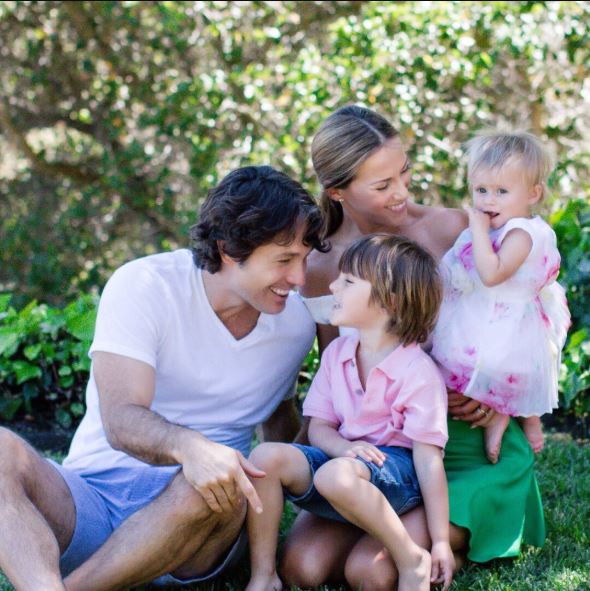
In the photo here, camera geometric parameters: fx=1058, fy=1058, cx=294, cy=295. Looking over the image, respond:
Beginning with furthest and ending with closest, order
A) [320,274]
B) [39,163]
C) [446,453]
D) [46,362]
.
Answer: [39,163]
[46,362]
[320,274]
[446,453]

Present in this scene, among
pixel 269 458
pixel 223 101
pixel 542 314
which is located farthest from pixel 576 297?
pixel 223 101

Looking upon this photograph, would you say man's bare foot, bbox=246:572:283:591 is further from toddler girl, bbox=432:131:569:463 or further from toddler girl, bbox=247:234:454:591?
toddler girl, bbox=432:131:569:463

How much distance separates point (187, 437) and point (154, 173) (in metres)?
5.61

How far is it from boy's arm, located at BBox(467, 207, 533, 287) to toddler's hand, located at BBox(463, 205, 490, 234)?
0.01 m

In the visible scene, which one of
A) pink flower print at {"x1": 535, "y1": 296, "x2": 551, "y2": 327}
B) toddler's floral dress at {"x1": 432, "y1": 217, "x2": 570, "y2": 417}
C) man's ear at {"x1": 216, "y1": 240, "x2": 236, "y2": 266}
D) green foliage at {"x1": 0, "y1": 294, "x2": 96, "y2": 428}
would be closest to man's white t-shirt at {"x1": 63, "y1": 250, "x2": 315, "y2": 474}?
man's ear at {"x1": 216, "y1": 240, "x2": 236, "y2": 266}

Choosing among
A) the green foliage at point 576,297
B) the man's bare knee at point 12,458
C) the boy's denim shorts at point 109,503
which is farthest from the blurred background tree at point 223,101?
the man's bare knee at point 12,458

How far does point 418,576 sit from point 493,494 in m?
0.45

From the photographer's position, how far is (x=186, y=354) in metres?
3.25

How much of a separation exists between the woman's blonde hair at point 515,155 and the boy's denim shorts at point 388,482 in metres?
0.91

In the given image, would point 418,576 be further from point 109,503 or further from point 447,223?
point 447,223

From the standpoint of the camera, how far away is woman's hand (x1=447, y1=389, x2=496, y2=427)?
3.30 meters

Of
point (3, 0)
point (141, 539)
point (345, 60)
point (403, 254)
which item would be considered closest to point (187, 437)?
point (141, 539)

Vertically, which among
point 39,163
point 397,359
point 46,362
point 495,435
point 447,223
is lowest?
point 39,163

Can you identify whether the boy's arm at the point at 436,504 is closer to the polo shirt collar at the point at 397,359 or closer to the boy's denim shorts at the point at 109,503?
the polo shirt collar at the point at 397,359
